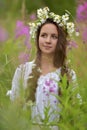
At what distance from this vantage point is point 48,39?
2881 millimetres

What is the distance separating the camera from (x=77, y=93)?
2.43 m

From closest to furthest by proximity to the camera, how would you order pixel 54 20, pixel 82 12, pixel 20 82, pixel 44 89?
pixel 20 82 < pixel 44 89 < pixel 54 20 < pixel 82 12

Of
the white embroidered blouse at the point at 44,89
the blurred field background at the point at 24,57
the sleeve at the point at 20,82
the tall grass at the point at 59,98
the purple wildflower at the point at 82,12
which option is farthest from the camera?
the purple wildflower at the point at 82,12

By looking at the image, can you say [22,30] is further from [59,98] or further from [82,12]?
[59,98]

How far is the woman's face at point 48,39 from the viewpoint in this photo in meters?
2.90

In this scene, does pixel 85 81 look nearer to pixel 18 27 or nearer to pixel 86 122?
pixel 86 122

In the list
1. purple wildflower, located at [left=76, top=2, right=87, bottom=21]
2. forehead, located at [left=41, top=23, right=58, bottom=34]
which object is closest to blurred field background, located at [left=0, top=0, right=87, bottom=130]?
purple wildflower, located at [left=76, top=2, right=87, bottom=21]

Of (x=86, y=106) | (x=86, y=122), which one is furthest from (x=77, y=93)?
(x=86, y=122)

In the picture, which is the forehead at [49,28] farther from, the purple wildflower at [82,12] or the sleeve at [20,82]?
the purple wildflower at [82,12]

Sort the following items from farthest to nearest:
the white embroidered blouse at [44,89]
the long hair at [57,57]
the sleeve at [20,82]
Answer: the long hair at [57,57] → the white embroidered blouse at [44,89] → the sleeve at [20,82]

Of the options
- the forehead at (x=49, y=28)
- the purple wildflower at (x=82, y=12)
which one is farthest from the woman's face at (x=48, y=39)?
the purple wildflower at (x=82, y=12)

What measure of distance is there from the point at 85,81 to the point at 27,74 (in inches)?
17.6

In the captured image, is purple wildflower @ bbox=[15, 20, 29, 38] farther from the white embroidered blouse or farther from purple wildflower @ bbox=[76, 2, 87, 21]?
the white embroidered blouse

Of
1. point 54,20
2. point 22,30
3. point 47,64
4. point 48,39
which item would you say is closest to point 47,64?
point 47,64
